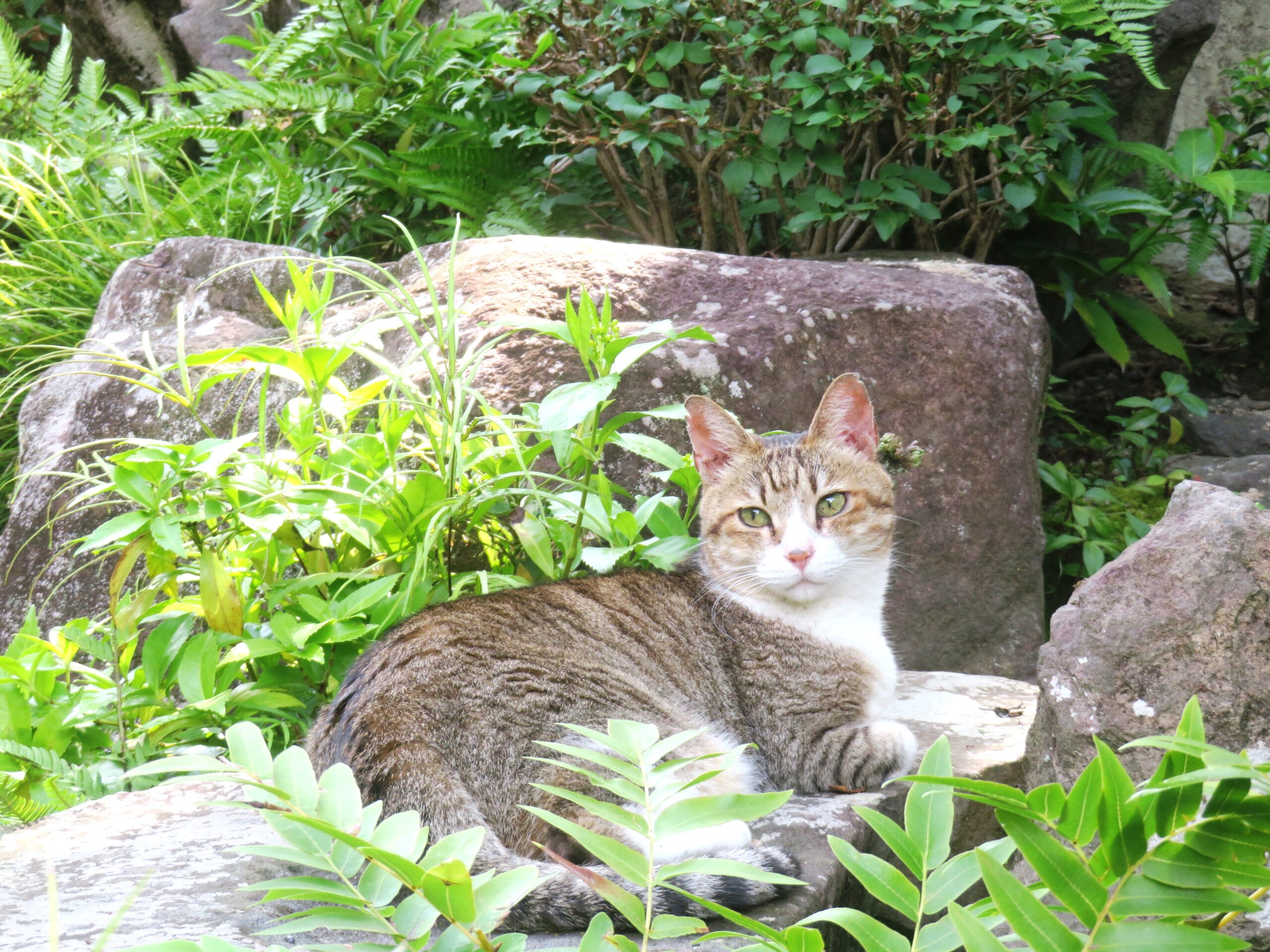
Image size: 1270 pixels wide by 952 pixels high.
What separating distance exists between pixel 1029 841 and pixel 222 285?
15.7 ft

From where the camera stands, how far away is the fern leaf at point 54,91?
22.3 feet

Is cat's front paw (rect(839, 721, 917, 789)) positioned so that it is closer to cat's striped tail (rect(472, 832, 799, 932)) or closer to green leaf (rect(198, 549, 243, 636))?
cat's striped tail (rect(472, 832, 799, 932))

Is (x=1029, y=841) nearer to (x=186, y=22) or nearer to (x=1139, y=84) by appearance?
(x=1139, y=84)

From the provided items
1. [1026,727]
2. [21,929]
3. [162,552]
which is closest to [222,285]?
[162,552]

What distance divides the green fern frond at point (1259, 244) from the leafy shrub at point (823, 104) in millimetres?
1069

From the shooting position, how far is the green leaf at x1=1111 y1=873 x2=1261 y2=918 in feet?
3.34

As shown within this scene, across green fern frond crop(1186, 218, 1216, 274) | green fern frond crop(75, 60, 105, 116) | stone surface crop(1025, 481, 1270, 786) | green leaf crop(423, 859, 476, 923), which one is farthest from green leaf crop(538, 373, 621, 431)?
green fern frond crop(75, 60, 105, 116)

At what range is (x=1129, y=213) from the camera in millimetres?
5527

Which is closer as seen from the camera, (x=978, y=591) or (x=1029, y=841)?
(x=1029, y=841)

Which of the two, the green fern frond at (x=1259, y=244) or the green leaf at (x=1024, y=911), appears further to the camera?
the green fern frond at (x=1259, y=244)

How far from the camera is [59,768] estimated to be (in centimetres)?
281

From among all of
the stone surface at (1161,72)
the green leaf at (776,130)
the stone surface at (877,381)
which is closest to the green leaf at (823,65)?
the green leaf at (776,130)

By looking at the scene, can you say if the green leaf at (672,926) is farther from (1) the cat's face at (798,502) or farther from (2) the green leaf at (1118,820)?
(1) the cat's face at (798,502)

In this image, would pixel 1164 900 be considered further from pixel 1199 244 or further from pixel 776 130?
pixel 1199 244
